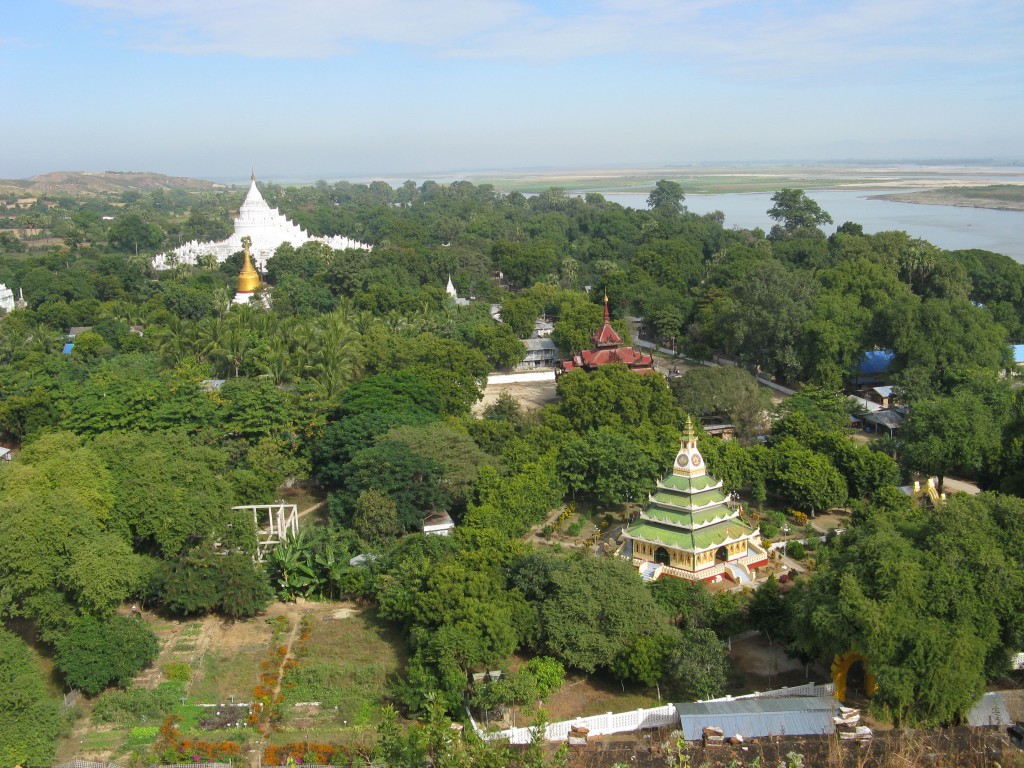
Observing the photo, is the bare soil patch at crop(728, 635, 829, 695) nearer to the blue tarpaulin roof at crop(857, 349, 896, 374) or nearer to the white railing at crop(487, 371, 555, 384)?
the blue tarpaulin roof at crop(857, 349, 896, 374)

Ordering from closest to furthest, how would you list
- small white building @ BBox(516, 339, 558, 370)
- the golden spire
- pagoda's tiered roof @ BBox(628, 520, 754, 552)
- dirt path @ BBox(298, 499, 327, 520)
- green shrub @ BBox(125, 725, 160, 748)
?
green shrub @ BBox(125, 725, 160, 748), pagoda's tiered roof @ BBox(628, 520, 754, 552), dirt path @ BBox(298, 499, 327, 520), small white building @ BBox(516, 339, 558, 370), the golden spire

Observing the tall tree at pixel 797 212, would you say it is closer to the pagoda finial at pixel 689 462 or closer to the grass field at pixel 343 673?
the pagoda finial at pixel 689 462

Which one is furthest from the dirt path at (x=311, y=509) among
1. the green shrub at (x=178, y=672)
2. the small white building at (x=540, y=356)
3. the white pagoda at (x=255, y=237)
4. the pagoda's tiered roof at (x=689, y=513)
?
the white pagoda at (x=255, y=237)

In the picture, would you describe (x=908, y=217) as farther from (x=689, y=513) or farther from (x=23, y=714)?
(x=23, y=714)

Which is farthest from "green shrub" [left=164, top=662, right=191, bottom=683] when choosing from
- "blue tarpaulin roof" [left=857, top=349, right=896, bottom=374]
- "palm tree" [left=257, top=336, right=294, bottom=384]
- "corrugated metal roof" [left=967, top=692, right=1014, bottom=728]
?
"blue tarpaulin roof" [left=857, top=349, right=896, bottom=374]

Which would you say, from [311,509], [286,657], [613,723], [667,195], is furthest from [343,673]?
[667,195]

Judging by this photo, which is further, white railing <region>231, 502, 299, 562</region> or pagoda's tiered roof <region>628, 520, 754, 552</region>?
white railing <region>231, 502, 299, 562</region>
